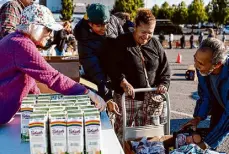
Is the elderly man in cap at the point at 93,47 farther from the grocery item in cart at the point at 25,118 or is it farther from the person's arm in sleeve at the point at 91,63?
the grocery item in cart at the point at 25,118

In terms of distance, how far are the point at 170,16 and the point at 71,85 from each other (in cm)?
6017

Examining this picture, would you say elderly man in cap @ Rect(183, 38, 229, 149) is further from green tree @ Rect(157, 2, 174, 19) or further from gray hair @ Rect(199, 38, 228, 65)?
green tree @ Rect(157, 2, 174, 19)

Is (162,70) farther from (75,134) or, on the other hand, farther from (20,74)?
(75,134)

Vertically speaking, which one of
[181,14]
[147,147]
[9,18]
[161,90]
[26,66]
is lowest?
[181,14]

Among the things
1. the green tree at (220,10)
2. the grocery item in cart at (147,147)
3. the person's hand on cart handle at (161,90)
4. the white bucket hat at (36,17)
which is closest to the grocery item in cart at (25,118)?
the white bucket hat at (36,17)

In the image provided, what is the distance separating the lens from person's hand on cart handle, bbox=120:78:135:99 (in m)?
3.27

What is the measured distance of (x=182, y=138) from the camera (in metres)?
2.80

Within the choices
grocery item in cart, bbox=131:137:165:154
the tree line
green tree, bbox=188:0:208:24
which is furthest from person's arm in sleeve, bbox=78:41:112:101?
green tree, bbox=188:0:208:24

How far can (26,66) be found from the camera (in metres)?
2.12

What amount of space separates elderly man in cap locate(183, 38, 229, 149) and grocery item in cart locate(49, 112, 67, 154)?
47.2 inches

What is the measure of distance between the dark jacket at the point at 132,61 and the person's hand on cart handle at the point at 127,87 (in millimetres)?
69

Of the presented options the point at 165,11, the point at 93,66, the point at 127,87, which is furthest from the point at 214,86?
the point at 165,11

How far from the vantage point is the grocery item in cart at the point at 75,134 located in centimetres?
176

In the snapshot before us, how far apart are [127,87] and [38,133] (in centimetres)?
162
